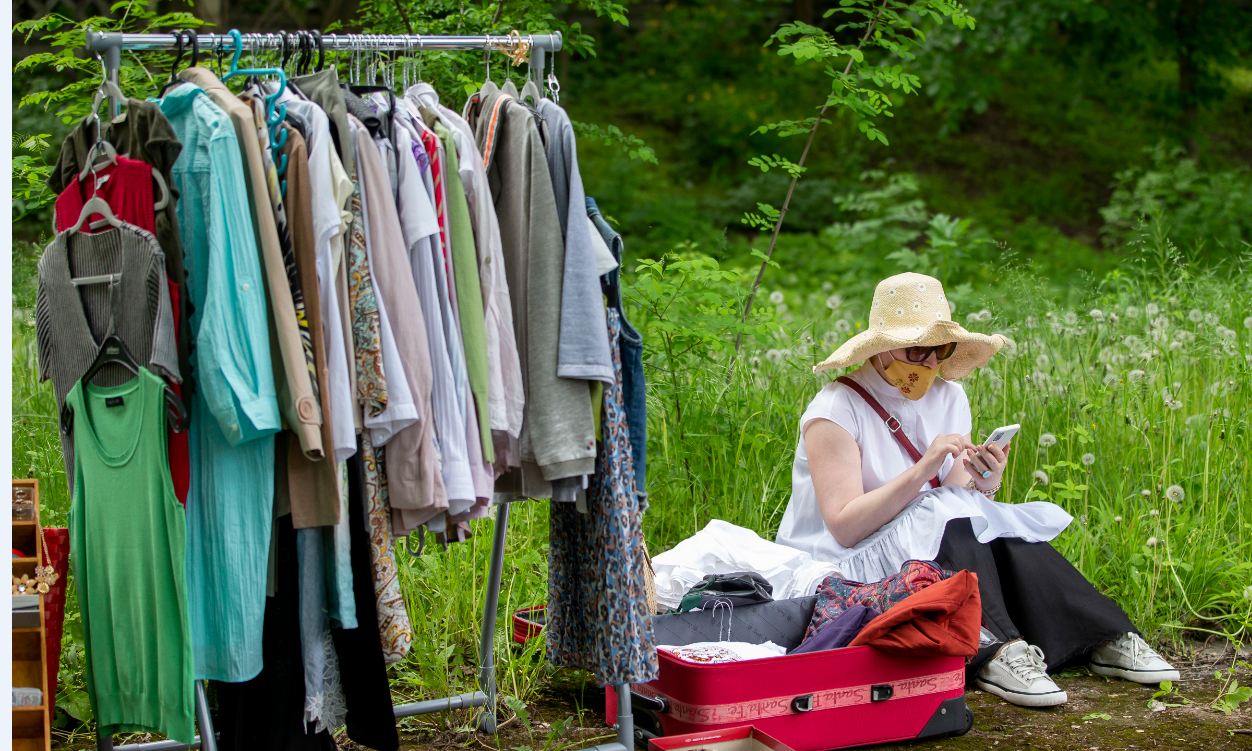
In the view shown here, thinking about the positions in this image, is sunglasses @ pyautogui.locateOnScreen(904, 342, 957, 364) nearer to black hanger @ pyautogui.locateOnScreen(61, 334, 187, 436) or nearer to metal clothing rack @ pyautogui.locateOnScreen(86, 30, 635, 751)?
metal clothing rack @ pyautogui.locateOnScreen(86, 30, 635, 751)

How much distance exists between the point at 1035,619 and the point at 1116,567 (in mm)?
661

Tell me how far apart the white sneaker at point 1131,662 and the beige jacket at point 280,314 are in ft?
8.21

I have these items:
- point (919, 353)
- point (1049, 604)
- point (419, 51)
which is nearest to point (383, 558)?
point (419, 51)

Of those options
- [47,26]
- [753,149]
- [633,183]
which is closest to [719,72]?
[753,149]

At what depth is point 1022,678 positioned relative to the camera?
11.9 feet

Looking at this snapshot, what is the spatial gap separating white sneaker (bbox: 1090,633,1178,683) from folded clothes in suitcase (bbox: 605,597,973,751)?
24.5 inches

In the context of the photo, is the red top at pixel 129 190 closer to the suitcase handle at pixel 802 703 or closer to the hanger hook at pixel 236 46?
the hanger hook at pixel 236 46

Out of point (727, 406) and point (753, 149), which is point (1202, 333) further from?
point (753, 149)

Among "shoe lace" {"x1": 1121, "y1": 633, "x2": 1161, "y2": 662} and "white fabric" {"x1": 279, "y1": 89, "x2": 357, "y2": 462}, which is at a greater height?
"white fabric" {"x1": 279, "y1": 89, "x2": 357, "y2": 462}

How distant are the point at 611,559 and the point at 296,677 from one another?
0.70 m

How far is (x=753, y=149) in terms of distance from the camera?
1244cm

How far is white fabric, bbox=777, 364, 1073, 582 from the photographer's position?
Answer: 3693 millimetres

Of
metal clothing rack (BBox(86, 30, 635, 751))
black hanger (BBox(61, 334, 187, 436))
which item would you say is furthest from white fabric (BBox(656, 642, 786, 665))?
black hanger (BBox(61, 334, 187, 436))

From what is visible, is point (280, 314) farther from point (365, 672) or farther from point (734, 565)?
point (734, 565)
